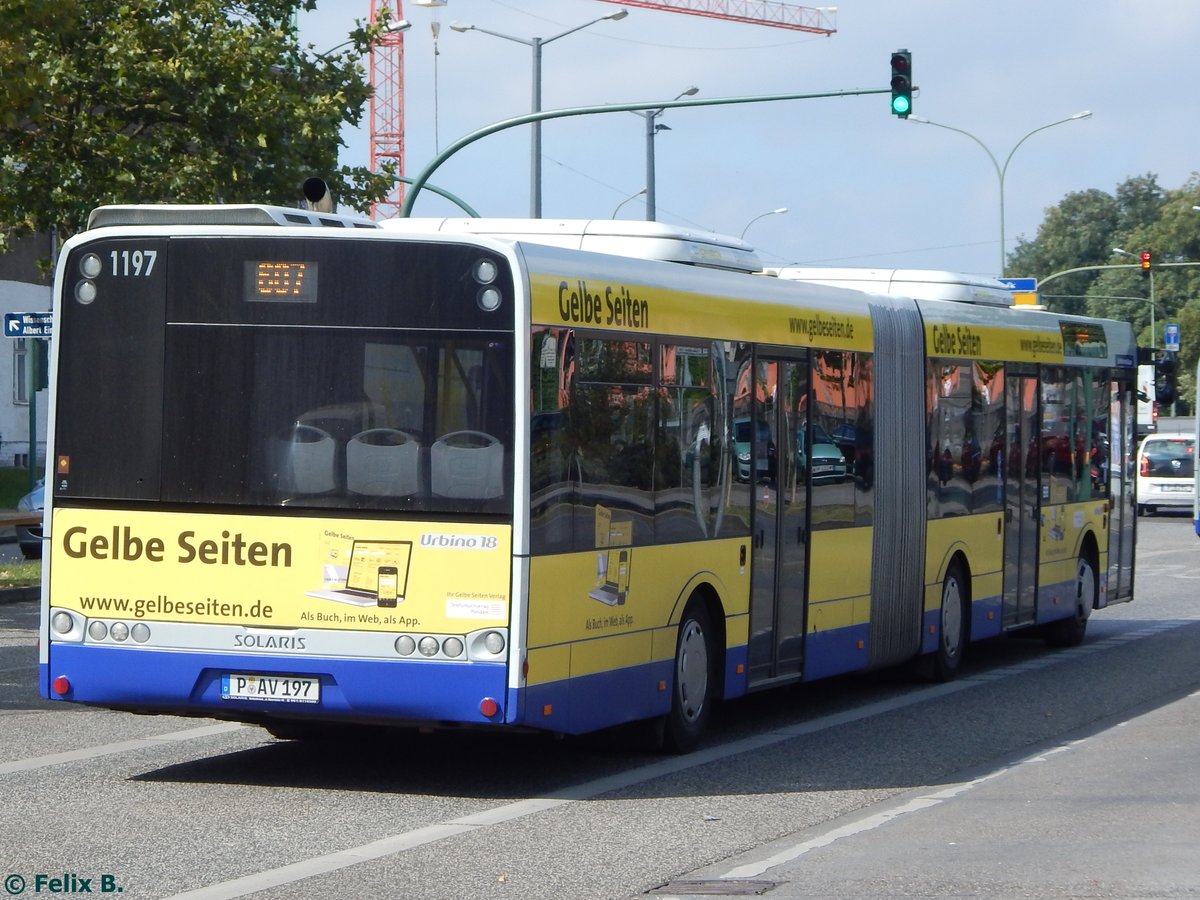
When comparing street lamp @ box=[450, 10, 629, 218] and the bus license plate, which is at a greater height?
street lamp @ box=[450, 10, 629, 218]

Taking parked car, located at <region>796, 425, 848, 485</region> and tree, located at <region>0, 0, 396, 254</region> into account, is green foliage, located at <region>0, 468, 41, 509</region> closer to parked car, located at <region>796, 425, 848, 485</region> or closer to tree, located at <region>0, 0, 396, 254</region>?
tree, located at <region>0, 0, 396, 254</region>

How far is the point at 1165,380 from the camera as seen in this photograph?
2128 centimetres

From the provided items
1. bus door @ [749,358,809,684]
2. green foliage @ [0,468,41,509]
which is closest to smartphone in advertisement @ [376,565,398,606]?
bus door @ [749,358,809,684]

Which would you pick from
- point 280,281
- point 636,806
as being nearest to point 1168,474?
point 636,806

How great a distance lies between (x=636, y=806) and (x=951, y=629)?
22.1ft

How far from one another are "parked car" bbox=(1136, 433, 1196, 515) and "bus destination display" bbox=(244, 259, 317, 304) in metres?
41.6

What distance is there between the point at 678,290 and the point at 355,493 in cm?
257

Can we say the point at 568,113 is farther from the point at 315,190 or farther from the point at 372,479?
the point at 372,479

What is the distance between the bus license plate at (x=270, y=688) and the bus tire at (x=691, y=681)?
225 centimetres

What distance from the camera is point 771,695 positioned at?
48.8 ft

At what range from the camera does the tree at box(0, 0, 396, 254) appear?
82.7ft

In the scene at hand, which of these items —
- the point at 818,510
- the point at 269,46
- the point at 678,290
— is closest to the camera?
the point at 678,290

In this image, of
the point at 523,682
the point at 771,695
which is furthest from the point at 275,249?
the point at 771,695

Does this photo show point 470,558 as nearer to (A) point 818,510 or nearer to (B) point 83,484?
(B) point 83,484
